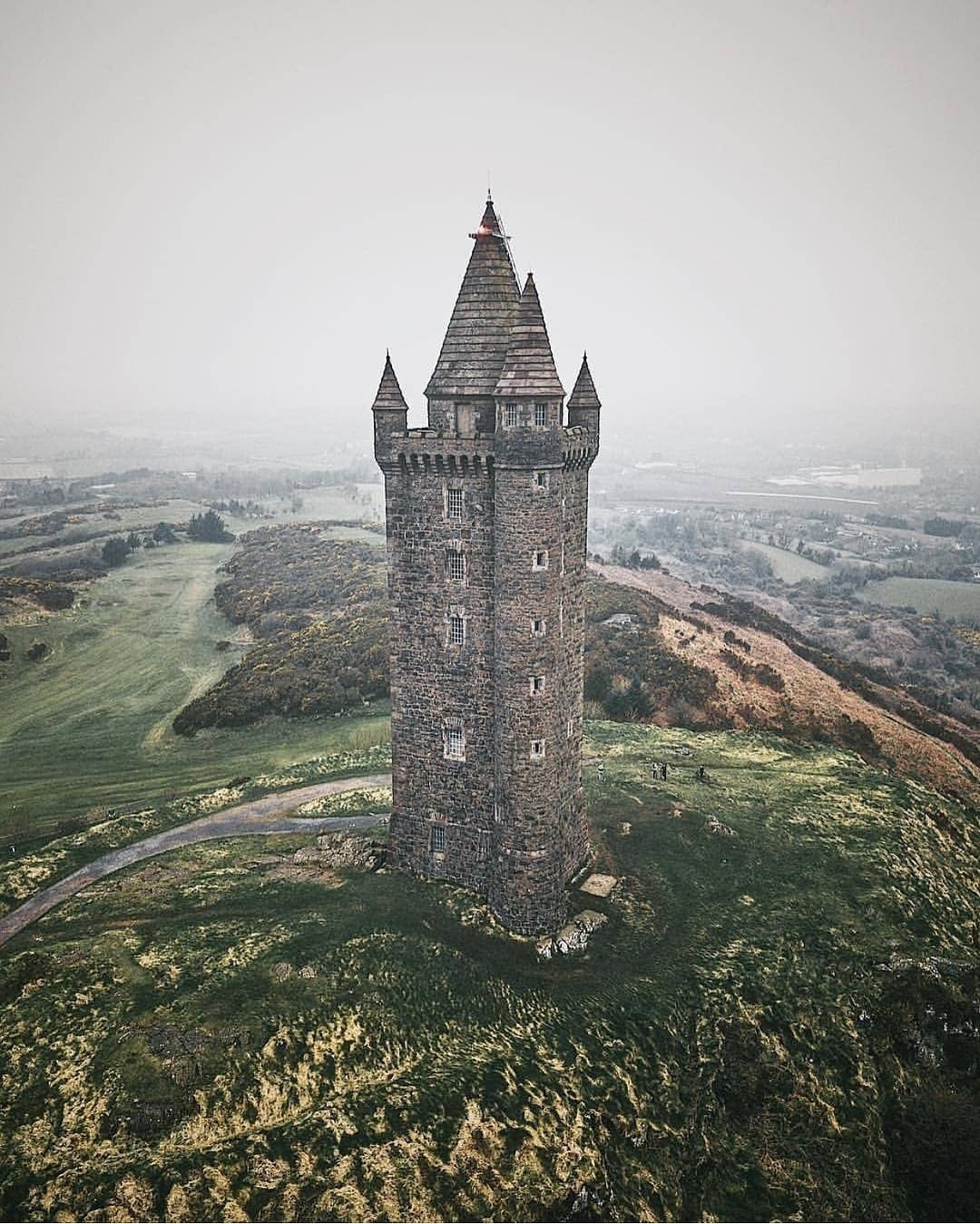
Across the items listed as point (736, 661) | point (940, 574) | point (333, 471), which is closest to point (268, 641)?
point (736, 661)

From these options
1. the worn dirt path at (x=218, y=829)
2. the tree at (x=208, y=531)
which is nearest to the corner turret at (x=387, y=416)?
the worn dirt path at (x=218, y=829)

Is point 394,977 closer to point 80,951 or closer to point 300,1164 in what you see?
point 300,1164

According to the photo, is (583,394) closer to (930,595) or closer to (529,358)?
(529,358)

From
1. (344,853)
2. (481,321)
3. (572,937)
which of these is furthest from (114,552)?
(572,937)

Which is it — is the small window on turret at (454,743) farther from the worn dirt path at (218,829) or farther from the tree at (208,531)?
the tree at (208,531)

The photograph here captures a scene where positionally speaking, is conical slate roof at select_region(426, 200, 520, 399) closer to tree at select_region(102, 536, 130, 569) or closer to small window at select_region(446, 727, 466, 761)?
small window at select_region(446, 727, 466, 761)

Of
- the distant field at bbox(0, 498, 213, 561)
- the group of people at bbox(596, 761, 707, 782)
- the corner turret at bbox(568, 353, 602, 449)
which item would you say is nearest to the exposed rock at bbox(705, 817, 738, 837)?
the group of people at bbox(596, 761, 707, 782)
